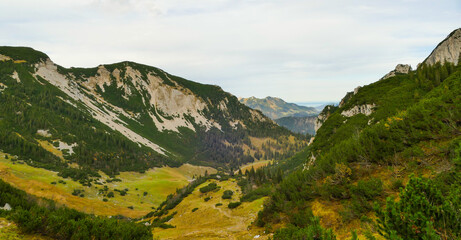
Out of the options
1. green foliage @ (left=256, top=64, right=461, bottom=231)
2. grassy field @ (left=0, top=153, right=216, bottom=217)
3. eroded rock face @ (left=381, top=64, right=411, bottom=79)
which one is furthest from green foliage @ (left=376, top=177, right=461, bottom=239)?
eroded rock face @ (left=381, top=64, right=411, bottom=79)

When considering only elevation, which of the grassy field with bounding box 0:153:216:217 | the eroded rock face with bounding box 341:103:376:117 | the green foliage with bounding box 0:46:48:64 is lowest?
the grassy field with bounding box 0:153:216:217

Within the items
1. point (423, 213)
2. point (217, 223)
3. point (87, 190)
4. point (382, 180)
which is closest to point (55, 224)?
point (423, 213)

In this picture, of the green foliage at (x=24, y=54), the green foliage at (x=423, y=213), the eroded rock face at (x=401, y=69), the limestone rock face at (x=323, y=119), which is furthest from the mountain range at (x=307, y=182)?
the green foliage at (x=24, y=54)

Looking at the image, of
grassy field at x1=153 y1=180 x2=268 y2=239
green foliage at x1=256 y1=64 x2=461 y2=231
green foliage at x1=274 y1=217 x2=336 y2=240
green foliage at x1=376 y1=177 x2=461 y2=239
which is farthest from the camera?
grassy field at x1=153 y1=180 x2=268 y2=239

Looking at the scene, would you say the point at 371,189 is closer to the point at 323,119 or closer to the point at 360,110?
the point at 360,110

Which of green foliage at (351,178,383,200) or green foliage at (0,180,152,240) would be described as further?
green foliage at (351,178,383,200)

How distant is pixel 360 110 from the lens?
49.4m

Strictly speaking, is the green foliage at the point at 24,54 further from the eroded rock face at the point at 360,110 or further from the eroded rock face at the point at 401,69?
the eroded rock face at the point at 401,69

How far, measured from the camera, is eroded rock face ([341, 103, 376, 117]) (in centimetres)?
4545

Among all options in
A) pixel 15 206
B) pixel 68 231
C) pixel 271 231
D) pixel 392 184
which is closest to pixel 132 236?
pixel 68 231

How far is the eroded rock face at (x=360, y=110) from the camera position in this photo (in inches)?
1789

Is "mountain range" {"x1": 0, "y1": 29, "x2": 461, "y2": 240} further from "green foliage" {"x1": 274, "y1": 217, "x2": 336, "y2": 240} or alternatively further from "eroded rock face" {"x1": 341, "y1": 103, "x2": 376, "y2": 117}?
"eroded rock face" {"x1": 341, "y1": 103, "x2": 376, "y2": 117}

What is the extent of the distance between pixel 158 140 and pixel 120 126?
35774 millimetres

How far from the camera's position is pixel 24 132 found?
336ft
